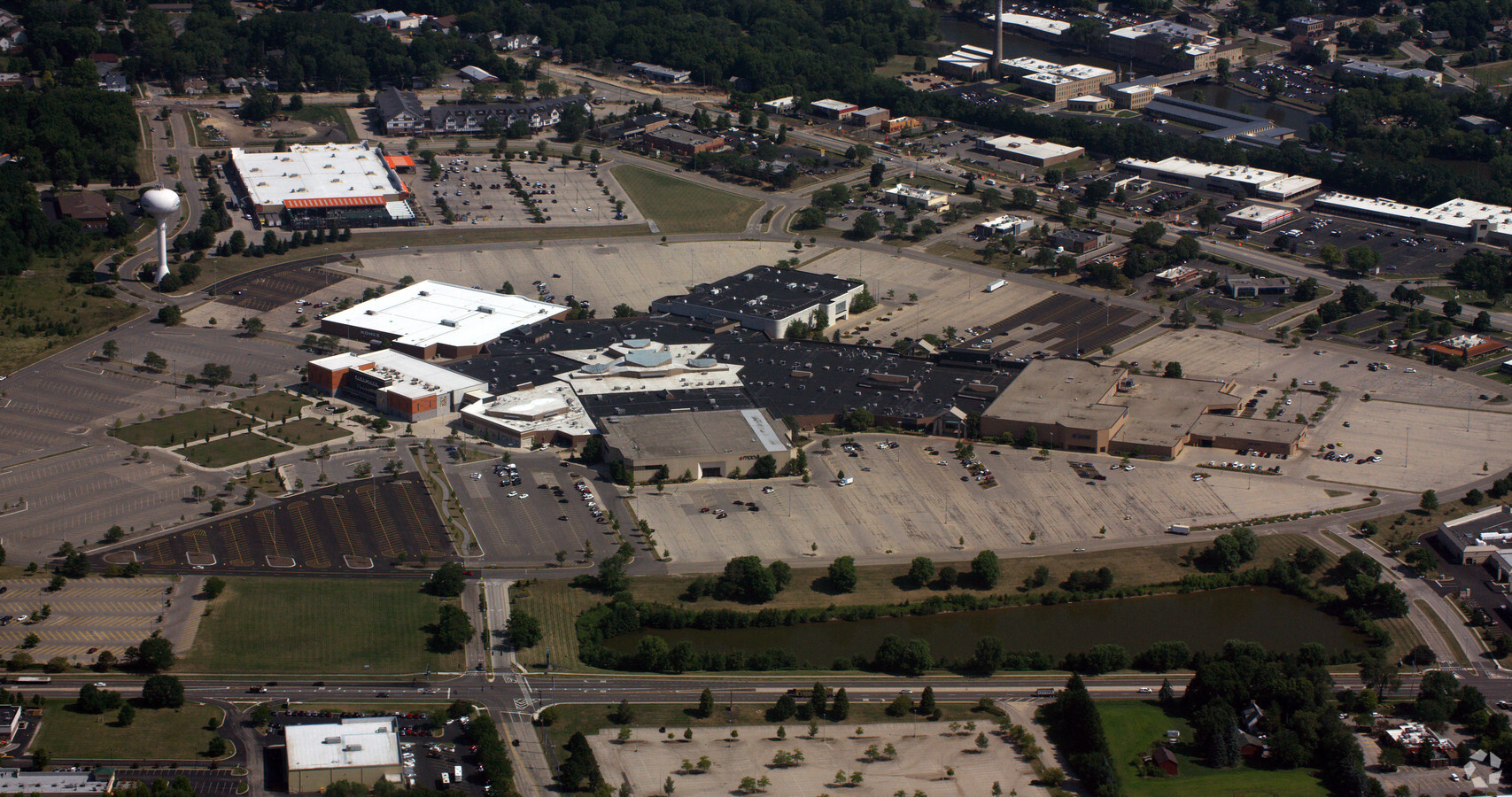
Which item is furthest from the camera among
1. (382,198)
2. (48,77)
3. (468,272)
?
(48,77)

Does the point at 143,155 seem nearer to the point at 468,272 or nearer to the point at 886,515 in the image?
the point at 468,272

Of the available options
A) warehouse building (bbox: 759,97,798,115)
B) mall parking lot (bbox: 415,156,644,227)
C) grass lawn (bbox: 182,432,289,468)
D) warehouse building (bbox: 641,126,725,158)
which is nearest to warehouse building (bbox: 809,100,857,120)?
warehouse building (bbox: 759,97,798,115)

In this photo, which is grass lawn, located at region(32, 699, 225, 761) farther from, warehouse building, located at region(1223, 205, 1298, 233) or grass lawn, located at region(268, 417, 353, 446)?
warehouse building, located at region(1223, 205, 1298, 233)

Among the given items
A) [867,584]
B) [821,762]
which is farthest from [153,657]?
[867,584]

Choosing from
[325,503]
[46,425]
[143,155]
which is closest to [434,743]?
[325,503]

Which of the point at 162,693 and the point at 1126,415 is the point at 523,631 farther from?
the point at 1126,415

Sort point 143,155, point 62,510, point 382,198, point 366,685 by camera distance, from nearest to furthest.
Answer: point 366,685 < point 62,510 < point 382,198 < point 143,155
